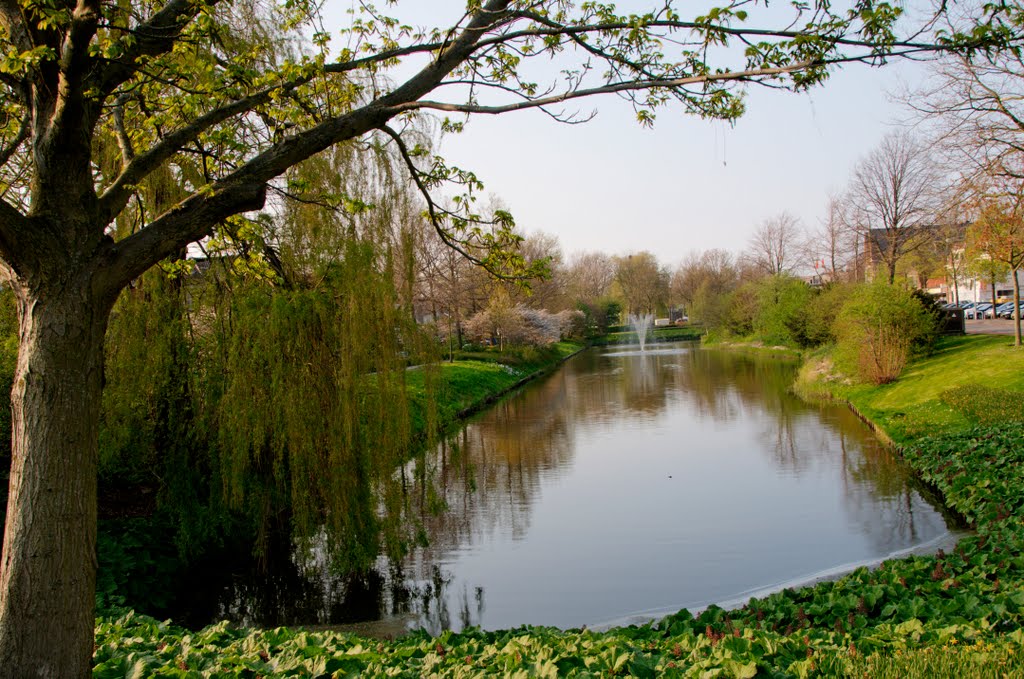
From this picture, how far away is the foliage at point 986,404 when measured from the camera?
1462 centimetres

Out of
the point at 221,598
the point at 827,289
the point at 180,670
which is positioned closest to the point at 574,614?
the point at 221,598

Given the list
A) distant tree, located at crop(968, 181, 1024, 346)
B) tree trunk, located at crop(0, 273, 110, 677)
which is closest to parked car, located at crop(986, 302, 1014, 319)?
distant tree, located at crop(968, 181, 1024, 346)

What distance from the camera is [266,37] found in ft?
31.9

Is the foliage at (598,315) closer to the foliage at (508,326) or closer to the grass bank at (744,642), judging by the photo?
the foliage at (508,326)

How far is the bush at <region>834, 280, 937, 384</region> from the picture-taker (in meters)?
24.1

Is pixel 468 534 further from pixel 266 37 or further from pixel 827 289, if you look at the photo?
pixel 827 289

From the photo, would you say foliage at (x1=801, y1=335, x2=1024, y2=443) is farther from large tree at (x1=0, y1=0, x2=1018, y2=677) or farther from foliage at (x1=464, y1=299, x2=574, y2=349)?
foliage at (x1=464, y1=299, x2=574, y2=349)

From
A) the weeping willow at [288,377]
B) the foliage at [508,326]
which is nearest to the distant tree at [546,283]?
the foliage at [508,326]

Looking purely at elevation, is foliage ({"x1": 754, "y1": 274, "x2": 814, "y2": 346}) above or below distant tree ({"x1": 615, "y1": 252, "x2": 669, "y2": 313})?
below

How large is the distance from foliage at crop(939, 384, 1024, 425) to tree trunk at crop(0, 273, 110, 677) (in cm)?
1538

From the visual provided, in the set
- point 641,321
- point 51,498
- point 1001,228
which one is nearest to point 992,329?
point 1001,228

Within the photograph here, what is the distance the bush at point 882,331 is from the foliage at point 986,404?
6.64 meters

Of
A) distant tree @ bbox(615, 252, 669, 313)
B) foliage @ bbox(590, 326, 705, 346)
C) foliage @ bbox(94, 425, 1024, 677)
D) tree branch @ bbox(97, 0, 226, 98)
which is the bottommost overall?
foliage @ bbox(94, 425, 1024, 677)

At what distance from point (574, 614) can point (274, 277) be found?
17.3 ft
